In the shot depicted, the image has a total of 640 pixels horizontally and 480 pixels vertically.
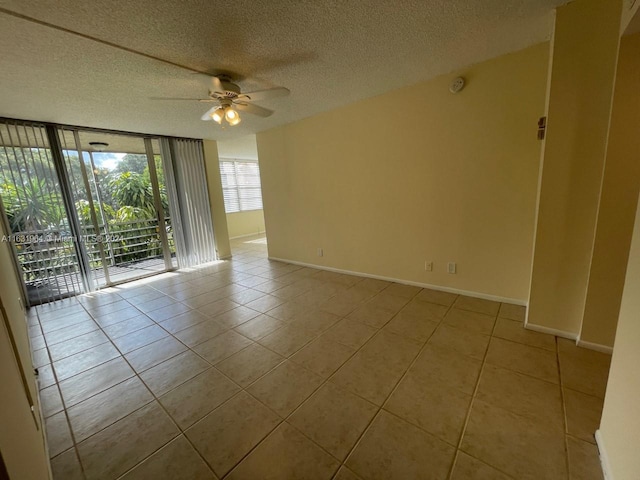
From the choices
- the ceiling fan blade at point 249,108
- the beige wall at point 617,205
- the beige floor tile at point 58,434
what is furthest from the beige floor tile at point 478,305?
the beige floor tile at point 58,434

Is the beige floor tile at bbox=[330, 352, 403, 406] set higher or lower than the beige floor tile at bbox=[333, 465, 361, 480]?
higher

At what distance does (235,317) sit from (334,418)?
162cm

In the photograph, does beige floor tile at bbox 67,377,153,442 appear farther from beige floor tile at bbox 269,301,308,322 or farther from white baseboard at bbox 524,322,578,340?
white baseboard at bbox 524,322,578,340

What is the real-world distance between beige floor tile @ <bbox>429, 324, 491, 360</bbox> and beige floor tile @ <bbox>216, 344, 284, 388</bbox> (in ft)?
→ 4.28

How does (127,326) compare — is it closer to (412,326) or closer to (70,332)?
(70,332)

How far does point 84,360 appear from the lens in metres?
2.15

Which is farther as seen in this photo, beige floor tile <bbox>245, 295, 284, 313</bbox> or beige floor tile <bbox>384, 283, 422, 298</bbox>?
beige floor tile <bbox>384, 283, 422, 298</bbox>

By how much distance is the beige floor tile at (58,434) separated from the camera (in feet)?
4.53

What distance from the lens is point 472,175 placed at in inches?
104

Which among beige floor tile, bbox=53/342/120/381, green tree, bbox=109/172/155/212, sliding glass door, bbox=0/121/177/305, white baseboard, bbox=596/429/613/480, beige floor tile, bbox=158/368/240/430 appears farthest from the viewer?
green tree, bbox=109/172/155/212

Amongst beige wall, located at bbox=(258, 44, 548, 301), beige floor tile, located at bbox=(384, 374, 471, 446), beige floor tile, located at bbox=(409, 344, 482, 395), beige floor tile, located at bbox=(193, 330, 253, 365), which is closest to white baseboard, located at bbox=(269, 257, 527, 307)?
beige wall, located at bbox=(258, 44, 548, 301)

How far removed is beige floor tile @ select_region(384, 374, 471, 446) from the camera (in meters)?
1.39

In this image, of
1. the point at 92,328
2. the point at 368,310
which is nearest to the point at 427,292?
the point at 368,310

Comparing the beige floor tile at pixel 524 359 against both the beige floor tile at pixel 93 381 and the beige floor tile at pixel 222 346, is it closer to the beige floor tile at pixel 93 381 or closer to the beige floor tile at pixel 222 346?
the beige floor tile at pixel 222 346
